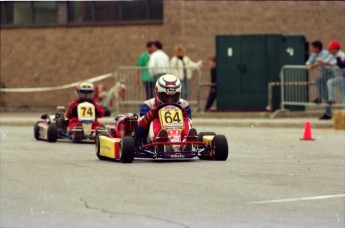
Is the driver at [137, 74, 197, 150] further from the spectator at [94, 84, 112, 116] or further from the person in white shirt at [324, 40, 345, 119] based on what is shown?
the spectator at [94, 84, 112, 116]

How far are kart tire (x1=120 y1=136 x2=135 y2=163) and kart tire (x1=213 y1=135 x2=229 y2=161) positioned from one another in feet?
3.87

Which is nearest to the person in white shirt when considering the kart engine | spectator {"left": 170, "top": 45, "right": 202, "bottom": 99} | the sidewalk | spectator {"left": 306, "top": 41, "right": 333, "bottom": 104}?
spectator {"left": 306, "top": 41, "right": 333, "bottom": 104}

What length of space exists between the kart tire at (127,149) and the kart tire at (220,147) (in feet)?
3.87

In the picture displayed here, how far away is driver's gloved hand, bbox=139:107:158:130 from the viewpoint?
55.5 ft

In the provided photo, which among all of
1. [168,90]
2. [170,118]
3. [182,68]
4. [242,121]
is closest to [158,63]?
[182,68]

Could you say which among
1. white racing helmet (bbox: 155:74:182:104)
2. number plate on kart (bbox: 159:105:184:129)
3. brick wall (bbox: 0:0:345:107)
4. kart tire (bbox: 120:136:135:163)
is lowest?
kart tire (bbox: 120:136:135:163)

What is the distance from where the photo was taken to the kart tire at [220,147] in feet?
55.3

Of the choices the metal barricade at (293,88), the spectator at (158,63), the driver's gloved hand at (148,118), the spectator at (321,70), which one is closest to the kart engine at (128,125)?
the driver's gloved hand at (148,118)

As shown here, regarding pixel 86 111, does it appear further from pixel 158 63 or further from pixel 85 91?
pixel 158 63

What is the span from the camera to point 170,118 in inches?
661

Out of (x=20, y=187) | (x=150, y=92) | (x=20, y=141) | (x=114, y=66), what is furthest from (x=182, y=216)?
(x=114, y=66)

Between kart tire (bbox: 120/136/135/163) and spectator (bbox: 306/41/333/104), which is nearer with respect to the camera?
kart tire (bbox: 120/136/135/163)

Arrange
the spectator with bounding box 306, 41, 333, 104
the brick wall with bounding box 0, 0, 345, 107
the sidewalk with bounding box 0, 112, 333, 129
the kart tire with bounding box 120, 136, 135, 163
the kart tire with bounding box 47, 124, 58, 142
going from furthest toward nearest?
the brick wall with bounding box 0, 0, 345, 107, the spectator with bounding box 306, 41, 333, 104, the sidewalk with bounding box 0, 112, 333, 129, the kart tire with bounding box 47, 124, 58, 142, the kart tire with bounding box 120, 136, 135, 163

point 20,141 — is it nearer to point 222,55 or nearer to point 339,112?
point 339,112
